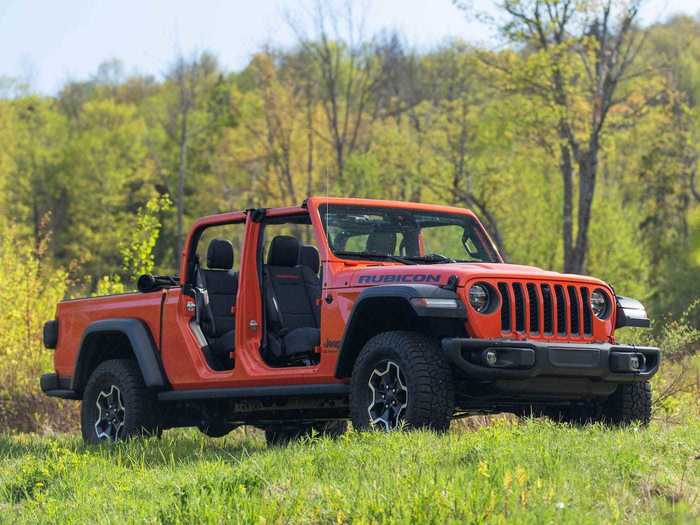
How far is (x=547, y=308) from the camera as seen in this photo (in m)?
8.28

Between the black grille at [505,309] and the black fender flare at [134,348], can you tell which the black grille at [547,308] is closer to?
the black grille at [505,309]

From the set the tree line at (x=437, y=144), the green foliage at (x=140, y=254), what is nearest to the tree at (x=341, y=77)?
the tree line at (x=437, y=144)

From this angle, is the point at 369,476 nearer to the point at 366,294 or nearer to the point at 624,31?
the point at 366,294

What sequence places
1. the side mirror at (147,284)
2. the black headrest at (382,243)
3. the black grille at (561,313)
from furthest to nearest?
the side mirror at (147,284) < the black headrest at (382,243) < the black grille at (561,313)

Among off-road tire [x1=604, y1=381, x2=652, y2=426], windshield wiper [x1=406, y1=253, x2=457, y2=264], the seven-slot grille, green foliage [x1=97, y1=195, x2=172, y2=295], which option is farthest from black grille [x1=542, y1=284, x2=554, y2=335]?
green foliage [x1=97, y1=195, x2=172, y2=295]

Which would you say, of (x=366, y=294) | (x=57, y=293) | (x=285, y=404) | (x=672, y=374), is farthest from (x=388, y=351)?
(x=57, y=293)

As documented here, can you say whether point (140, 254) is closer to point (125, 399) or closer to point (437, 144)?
point (125, 399)

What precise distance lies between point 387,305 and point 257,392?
140 cm

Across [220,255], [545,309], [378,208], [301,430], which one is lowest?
[301,430]

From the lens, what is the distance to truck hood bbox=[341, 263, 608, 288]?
8.07 metres

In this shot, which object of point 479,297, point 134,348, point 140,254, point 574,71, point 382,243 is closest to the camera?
point 479,297

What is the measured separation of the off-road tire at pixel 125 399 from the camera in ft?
33.8

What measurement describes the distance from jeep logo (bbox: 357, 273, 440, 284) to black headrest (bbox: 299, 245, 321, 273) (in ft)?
5.48

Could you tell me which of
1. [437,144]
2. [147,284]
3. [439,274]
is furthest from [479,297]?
[437,144]
